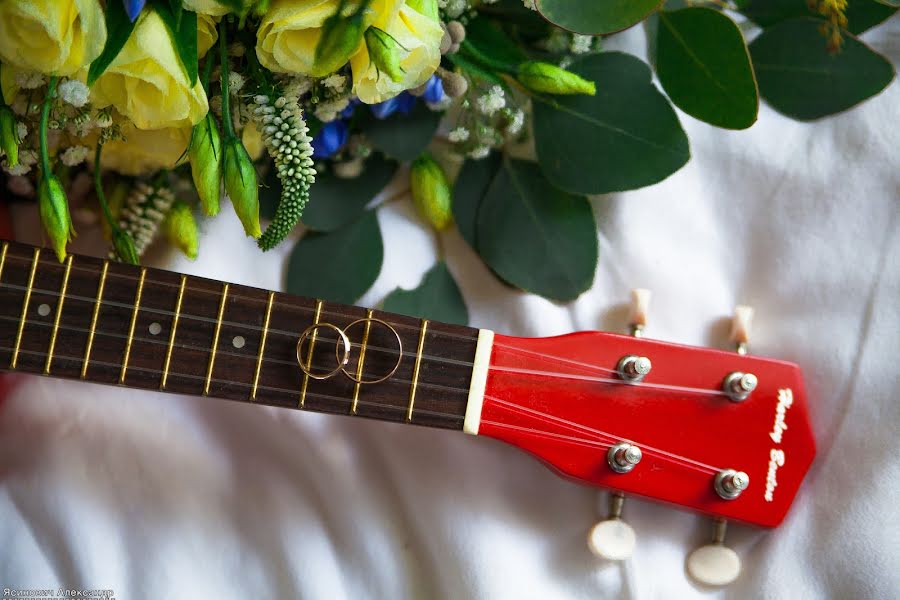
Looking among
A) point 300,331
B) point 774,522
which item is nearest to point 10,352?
point 300,331

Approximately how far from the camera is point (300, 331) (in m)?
0.56

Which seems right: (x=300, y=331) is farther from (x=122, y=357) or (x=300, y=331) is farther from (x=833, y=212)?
(x=833, y=212)

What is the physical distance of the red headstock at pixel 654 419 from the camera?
0.58 m

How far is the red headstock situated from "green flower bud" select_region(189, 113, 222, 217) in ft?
0.72

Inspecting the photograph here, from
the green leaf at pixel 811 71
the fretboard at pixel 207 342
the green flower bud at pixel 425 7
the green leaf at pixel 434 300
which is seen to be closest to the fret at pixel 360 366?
the fretboard at pixel 207 342

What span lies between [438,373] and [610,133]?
0.23m

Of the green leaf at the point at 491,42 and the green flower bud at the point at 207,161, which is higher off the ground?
the green leaf at the point at 491,42

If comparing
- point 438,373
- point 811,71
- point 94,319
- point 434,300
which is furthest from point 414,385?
point 811,71

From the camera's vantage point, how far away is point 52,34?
1.42ft

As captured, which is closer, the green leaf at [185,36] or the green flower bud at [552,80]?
the green leaf at [185,36]

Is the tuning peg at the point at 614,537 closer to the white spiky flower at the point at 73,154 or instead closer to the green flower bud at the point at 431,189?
the green flower bud at the point at 431,189

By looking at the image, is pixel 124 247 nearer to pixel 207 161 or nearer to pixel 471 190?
pixel 207 161

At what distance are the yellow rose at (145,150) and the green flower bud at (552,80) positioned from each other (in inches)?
9.6

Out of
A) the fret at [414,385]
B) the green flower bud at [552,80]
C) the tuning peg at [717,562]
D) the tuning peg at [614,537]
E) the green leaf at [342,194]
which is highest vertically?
the green flower bud at [552,80]
